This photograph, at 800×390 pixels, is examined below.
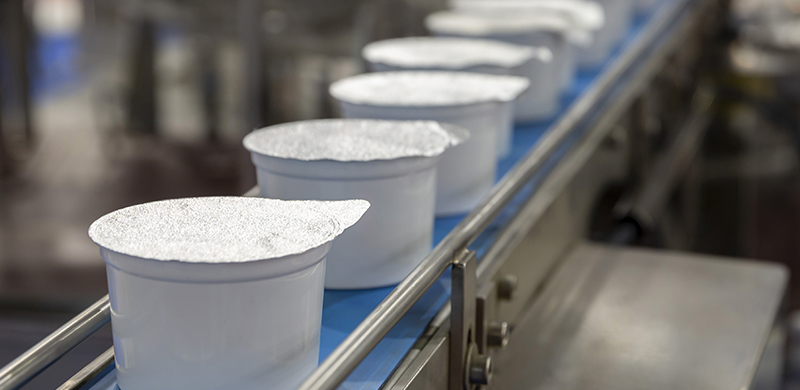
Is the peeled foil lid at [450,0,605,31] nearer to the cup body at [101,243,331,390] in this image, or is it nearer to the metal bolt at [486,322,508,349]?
the metal bolt at [486,322,508,349]

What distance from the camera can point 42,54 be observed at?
3.77 m

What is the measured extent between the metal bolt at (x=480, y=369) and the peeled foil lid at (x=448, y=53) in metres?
0.58

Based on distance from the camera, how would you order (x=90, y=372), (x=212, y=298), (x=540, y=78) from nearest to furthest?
(x=212, y=298)
(x=90, y=372)
(x=540, y=78)

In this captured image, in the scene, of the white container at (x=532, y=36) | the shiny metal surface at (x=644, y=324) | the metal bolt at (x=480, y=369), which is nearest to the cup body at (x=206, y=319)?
the metal bolt at (x=480, y=369)

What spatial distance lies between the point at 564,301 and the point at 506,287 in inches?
12.5

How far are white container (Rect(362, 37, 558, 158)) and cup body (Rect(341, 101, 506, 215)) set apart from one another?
236mm

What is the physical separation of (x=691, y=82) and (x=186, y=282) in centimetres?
281

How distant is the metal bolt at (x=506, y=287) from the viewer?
104 centimetres

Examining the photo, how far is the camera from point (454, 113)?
1.03m

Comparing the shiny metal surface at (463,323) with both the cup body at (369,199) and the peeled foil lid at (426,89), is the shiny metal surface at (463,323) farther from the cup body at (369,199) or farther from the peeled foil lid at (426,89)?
the peeled foil lid at (426,89)

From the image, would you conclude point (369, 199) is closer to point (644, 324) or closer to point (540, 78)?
point (644, 324)

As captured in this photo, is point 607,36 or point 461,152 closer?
point 461,152

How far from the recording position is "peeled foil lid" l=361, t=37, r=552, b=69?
1297mm

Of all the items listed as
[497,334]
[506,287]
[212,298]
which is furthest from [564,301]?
[212,298]
